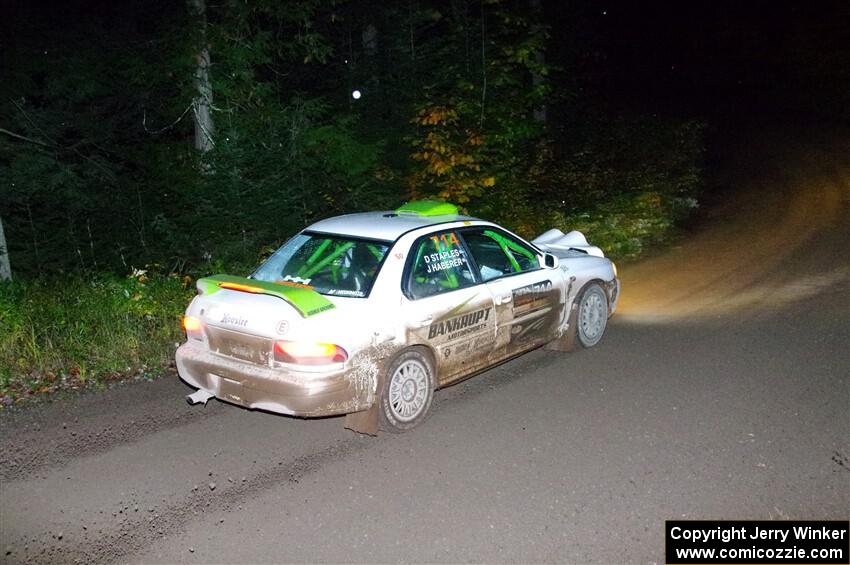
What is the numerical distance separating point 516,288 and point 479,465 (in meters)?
2.16

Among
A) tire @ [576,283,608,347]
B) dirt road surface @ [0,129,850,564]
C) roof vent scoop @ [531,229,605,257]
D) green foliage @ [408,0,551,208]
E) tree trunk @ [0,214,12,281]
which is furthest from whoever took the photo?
green foliage @ [408,0,551,208]

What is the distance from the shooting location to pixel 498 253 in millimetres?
7457

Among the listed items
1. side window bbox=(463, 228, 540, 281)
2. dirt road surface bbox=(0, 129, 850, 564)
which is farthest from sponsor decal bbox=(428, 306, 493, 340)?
dirt road surface bbox=(0, 129, 850, 564)

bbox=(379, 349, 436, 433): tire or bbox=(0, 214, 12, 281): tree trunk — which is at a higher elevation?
bbox=(0, 214, 12, 281): tree trunk

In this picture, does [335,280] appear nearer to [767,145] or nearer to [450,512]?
[450,512]

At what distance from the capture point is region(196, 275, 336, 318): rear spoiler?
5656 mm

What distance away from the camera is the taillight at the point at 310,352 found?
5.64 m

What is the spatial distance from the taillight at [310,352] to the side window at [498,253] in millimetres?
2027

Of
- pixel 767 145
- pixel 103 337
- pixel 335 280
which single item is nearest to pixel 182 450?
pixel 335 280

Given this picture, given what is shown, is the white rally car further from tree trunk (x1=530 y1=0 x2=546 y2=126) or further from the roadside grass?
→ tree trunk (x1=530 y1=0 x2=546 y2=126)

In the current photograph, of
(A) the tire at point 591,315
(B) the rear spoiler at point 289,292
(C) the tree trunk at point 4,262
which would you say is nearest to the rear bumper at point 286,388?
(B) the rear spoiler at point 289,292

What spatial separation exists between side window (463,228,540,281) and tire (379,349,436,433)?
127cm

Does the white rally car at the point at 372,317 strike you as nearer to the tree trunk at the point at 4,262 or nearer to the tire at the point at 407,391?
the tire at the point at 407,391

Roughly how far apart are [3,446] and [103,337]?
236 centimetres
